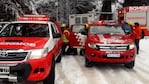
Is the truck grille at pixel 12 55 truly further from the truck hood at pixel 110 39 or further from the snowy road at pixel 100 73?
the truck hood at pixel 110 39

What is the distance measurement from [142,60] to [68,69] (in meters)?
3.86

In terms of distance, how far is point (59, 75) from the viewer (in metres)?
10.3

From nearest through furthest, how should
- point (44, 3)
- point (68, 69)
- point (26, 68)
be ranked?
point (26, 68), point (68, 69), point (44, 3)

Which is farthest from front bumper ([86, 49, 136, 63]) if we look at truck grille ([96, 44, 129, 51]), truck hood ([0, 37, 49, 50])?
truck hood ([0, 37, 49, 50])

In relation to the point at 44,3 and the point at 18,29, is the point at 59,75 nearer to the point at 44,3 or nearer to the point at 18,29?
the point at 18,29

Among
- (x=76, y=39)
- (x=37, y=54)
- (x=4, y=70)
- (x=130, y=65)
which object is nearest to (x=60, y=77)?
(x=37, y=54)

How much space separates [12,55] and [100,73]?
3997 mm

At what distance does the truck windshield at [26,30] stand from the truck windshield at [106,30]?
130 inches

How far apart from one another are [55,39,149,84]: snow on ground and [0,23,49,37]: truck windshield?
1.38 meters

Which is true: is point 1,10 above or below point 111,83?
above

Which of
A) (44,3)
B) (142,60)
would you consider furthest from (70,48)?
(44,3)

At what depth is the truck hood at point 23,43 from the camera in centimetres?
776

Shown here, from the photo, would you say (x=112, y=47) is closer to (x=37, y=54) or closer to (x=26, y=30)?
(x=26, y=30)

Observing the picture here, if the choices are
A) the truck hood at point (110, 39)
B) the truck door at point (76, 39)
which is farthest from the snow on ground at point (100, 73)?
the truck door at point (76, 39)
